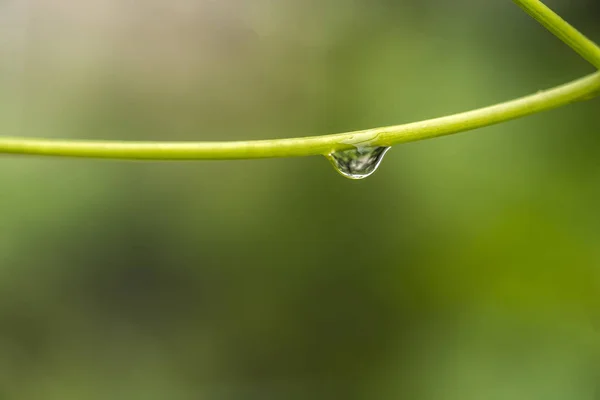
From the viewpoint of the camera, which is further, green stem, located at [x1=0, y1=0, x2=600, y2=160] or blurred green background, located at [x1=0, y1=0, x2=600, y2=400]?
blurred green background, located at [x1=0, y1=0, x2=600, y2=400]

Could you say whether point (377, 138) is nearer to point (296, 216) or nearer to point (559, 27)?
point (559, 27)

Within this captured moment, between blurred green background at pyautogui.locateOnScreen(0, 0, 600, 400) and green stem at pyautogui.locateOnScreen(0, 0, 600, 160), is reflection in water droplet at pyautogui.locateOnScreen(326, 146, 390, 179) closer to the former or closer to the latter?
green stem at pyautogui.locateOnScreen(0, 0, 600, 160)

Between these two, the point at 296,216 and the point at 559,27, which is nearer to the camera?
the point at 559,27

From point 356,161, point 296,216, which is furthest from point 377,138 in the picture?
point 296,216

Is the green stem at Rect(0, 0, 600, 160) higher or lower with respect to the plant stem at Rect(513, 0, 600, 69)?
lower

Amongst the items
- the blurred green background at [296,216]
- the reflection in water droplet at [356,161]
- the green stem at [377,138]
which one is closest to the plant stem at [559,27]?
the green stem at [377,138]

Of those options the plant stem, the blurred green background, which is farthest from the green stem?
the blurred green background
